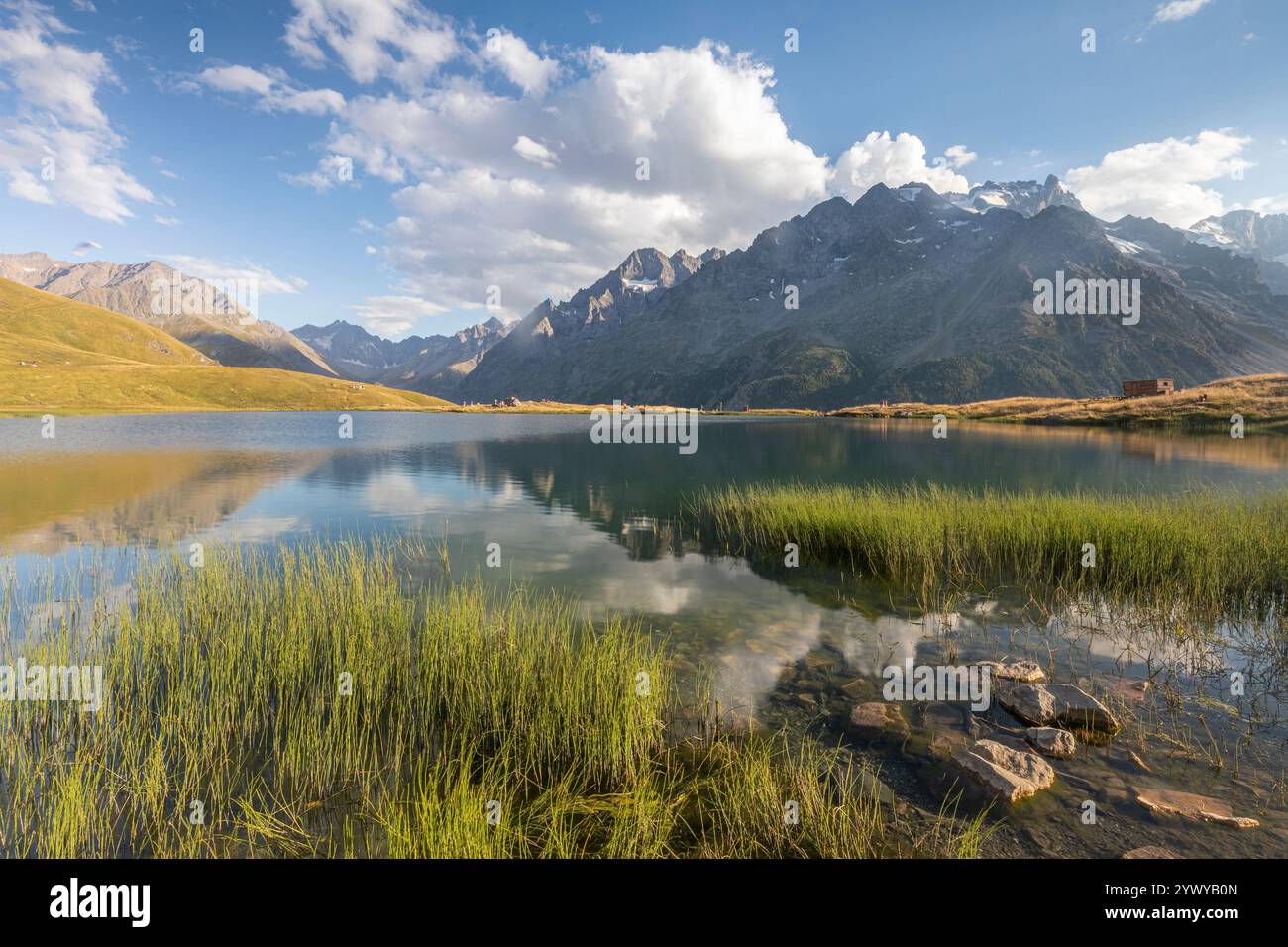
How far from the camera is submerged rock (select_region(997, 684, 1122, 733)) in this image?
10.2 meters

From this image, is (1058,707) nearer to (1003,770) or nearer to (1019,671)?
(1019,671)

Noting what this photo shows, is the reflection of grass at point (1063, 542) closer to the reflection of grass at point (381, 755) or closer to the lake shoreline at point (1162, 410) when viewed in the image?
the reflection of grass at point (381, 755)

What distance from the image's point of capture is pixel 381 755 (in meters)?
9.41

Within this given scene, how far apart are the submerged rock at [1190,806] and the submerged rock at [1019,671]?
3752 mm

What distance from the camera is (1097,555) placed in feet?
63.8

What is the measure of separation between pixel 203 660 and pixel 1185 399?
154 meters

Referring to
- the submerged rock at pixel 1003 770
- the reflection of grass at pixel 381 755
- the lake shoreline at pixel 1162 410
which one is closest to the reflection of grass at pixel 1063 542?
the submerged rock at pixel 1003 770

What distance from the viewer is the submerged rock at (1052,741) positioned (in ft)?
30.9

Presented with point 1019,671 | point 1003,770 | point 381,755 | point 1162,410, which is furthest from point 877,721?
point 1162,410

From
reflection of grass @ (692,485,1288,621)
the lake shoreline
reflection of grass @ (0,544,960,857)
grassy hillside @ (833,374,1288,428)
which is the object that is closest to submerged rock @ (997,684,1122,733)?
reflection of grass @ (0,544,960,857)

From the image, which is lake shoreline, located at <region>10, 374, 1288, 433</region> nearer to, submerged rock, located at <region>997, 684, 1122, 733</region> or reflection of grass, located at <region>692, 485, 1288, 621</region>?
reflection of grass, located at <region>692, 485, 1288, 621</region>

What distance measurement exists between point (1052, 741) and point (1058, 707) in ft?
4.52
